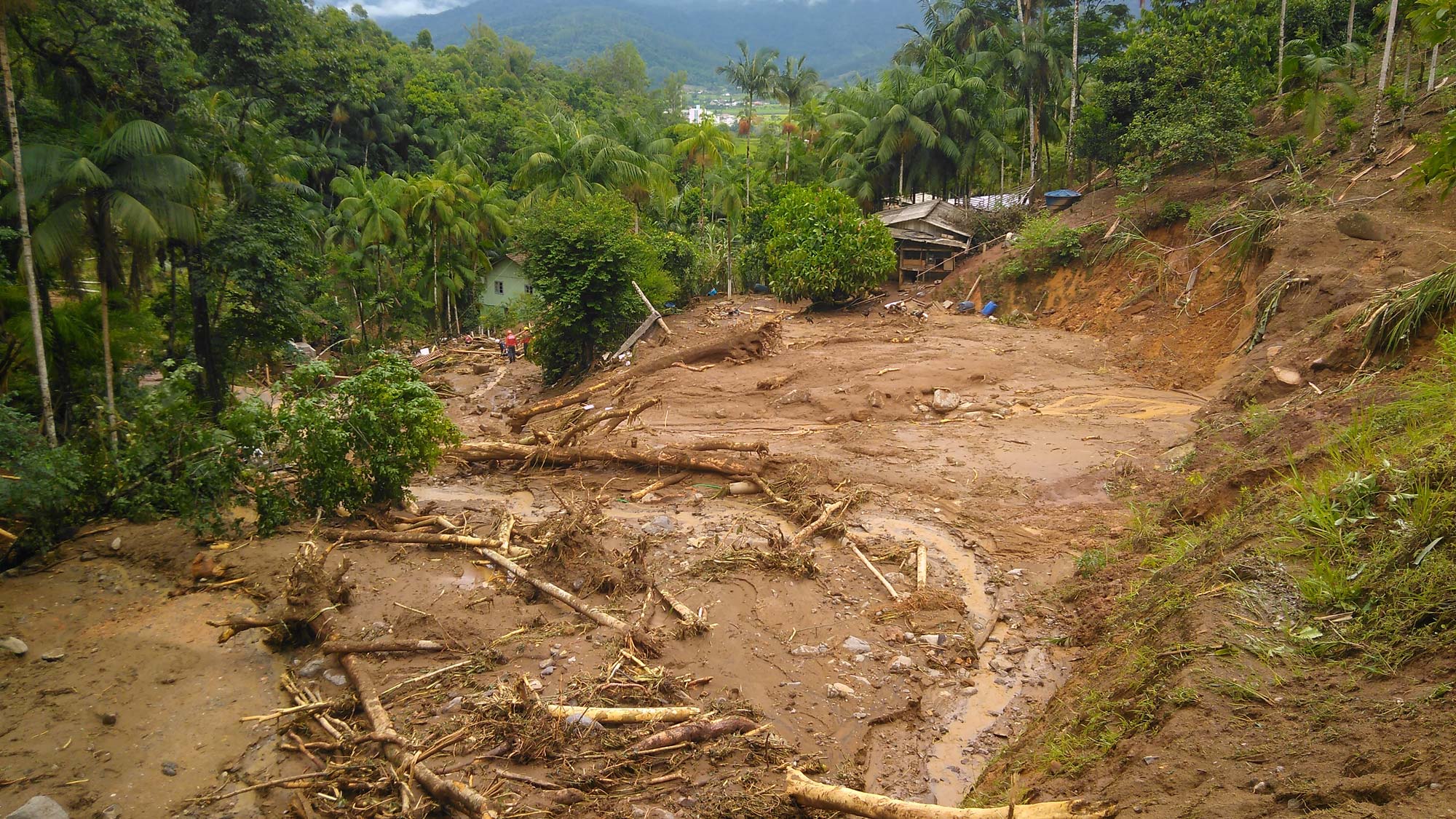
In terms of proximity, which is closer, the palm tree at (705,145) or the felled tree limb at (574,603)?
the felled tree limb at (574,603)

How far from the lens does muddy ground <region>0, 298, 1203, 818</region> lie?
5.99 meters

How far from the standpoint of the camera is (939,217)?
28.6 metres

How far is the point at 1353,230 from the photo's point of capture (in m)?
14.5

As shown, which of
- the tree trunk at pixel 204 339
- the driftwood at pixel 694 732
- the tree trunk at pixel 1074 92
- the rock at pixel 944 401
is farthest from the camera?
the tree trunk at pixel 1074 92

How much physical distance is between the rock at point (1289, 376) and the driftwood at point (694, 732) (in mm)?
8788

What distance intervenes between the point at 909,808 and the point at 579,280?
17366 mm

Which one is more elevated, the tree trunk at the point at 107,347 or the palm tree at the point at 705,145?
the palm tree at the point at 705,145

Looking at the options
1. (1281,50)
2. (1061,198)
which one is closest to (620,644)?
(1061,198)

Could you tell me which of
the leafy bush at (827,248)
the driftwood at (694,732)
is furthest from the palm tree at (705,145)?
the driftwood at (694,732)

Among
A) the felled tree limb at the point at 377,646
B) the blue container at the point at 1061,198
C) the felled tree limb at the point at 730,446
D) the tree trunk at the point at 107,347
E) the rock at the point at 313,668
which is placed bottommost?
the rock at the point at 313,668

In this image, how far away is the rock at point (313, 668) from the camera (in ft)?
23.9

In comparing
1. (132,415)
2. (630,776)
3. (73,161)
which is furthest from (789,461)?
(73,161)

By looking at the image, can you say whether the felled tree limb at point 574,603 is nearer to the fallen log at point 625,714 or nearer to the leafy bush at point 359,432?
the fallen log at point 625,714

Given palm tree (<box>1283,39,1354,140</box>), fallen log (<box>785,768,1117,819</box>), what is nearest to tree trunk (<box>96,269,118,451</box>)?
fallen log (<box>785,768,1117,819</box>)
